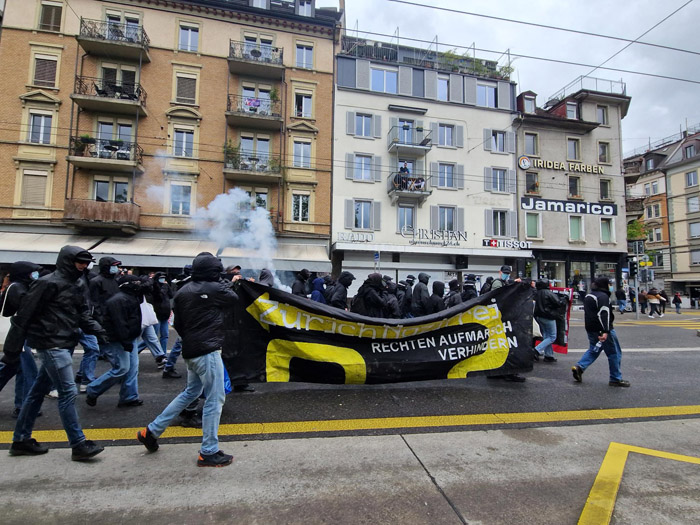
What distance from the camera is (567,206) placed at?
25.4 meters

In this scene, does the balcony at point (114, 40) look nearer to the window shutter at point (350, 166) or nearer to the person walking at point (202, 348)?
the window shutter at point (350, 166)

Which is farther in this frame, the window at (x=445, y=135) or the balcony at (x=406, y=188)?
the window at (x=445, y=135)

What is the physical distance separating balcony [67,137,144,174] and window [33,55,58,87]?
11.2 ft

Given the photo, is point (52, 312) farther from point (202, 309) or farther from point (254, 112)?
point (254, 112)

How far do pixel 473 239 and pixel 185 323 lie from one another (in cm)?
2265

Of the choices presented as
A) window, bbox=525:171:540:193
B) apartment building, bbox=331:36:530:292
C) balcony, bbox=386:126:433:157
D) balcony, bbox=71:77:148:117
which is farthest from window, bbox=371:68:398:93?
balcony, bbox=71:77:148:117

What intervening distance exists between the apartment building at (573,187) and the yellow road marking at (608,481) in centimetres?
2306

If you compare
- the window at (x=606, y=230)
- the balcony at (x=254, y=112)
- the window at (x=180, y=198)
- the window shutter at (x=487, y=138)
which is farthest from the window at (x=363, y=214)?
the window at (x=606, y=230)

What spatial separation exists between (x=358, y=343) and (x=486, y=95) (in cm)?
2540

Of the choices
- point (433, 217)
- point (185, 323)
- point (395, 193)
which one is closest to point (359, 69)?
point (395, 193)

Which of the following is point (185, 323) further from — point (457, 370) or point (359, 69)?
point (359, 69)

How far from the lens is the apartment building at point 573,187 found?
25.0 metres

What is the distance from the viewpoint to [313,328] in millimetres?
→ 4688

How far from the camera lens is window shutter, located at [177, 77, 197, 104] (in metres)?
20.6
